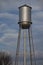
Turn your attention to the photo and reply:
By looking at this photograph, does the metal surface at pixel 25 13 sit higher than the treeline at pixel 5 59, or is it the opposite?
the metal surface at pixel 25 13

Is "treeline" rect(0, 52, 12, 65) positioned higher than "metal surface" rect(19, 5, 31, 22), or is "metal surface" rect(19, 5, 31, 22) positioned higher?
"metal surface" rect(19, 5, 31, 22)

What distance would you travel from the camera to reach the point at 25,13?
91.1 feet

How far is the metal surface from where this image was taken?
91.1 ft

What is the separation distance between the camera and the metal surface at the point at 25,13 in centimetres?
2777

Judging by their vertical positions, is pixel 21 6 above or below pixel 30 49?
above

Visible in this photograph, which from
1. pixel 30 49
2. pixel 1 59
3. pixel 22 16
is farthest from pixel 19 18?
pixel 1 59

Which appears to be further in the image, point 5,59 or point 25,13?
point 5,59

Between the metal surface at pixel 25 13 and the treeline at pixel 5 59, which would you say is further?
the treeline at pixel 5 59

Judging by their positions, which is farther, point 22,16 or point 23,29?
point 23,29

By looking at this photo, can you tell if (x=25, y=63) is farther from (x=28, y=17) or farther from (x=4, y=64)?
(x=4, y=64)

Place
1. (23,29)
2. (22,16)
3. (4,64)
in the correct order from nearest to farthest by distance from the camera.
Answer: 1. (22,16)
2. (23,29)
3. (4,64)

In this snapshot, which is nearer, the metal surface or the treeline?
the metal surface

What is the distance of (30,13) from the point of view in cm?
2848

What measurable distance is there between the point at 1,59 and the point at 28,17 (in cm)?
3447
